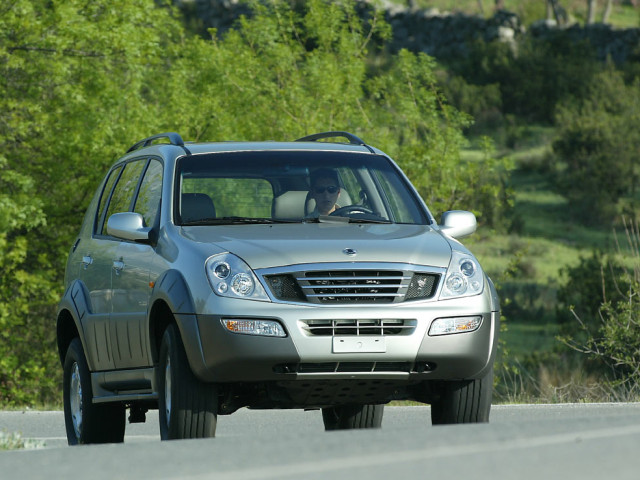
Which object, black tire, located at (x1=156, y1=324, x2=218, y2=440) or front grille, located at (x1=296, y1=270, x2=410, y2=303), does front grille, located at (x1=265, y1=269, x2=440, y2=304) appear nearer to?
front grille, located at (x1=296, y1=270, x2=410, y2=303)

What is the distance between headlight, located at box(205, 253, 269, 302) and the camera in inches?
281

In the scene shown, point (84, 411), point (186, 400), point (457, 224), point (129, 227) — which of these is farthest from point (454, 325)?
point (84, 411)

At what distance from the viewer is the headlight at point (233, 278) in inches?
281

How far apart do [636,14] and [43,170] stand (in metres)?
77.1

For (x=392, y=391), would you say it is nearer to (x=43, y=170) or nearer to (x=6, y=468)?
(x=6, y=468)

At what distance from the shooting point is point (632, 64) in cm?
7500

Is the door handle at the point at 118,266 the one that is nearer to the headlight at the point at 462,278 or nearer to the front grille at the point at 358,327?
the front grille at the point at 358,327

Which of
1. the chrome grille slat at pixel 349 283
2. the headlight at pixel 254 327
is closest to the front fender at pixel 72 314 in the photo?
the headlight at pixel 254 327

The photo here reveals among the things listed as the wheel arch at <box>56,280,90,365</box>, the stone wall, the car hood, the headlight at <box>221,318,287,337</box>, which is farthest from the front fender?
the stone wall

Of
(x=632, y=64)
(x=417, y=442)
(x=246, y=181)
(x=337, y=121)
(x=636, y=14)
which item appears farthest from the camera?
(x=636, y=14)

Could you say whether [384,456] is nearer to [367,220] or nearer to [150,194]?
[367,220]

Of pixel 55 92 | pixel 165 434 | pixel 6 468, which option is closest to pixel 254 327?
pixel 165 434

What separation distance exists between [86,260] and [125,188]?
0.58 metres

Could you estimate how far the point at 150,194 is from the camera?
868 cm
